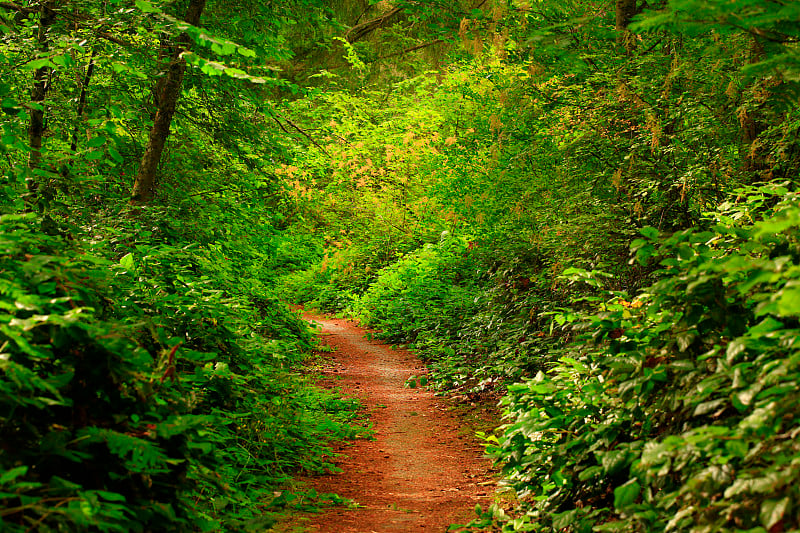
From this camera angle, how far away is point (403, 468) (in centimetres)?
618

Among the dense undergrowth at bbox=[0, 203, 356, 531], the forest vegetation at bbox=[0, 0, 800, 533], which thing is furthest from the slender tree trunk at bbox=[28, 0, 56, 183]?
the dense undergrowth at bbox=[0, 203, 356, 531]

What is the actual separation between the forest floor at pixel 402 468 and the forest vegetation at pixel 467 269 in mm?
361

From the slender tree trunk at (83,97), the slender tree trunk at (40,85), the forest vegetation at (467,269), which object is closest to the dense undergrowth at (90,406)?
the forest vegetation at (467,269)

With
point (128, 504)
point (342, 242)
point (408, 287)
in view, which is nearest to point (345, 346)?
point (408, 287)

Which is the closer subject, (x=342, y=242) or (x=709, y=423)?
(x=709, y=423)

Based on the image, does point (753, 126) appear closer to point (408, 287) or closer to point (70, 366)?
point (70, 366)

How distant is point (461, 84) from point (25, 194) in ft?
35.4

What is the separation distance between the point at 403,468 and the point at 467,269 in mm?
8329

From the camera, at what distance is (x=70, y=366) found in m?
2.45

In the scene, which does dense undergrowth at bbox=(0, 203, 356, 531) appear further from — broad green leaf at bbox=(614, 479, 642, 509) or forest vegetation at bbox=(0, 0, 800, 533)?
broad green leaf at bbox=(614, 479, 642, 509)

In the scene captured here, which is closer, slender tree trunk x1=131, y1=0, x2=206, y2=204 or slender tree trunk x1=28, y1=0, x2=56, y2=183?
slender tree trunk x1=28, y1=0, x2=56, y2=183

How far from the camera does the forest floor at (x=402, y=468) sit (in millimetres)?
4746

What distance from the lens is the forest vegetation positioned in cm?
240

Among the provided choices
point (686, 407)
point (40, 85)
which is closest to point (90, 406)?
point (686, 407)
